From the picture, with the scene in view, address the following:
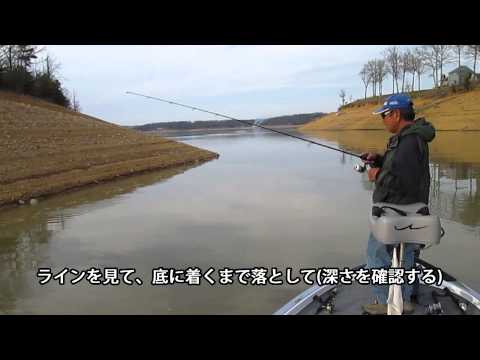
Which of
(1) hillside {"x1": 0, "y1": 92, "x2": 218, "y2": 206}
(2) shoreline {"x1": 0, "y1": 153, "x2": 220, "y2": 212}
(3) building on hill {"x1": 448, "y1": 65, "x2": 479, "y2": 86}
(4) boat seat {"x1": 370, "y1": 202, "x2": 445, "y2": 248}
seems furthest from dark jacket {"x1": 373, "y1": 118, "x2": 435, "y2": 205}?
(3) building on hill {"x1": 448, "y1": 65, "x2": 479, "y2": 86}

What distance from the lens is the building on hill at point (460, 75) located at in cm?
6124

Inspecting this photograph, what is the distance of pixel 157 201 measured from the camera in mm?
12586

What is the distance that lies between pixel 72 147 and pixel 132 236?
44.3ft

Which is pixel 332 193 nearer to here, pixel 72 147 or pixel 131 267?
pixel 131 267

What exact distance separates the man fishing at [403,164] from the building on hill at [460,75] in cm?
6454

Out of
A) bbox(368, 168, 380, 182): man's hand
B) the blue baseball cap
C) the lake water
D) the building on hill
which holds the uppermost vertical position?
the building on hill

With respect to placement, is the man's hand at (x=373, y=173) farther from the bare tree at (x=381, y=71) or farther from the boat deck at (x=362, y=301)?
the bare tree at (x=381, y=71)

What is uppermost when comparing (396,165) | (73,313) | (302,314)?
(396,165)

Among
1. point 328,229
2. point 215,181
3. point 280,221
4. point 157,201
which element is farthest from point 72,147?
point 328,229

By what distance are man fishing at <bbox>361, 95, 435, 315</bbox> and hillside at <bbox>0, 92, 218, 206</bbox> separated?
10939 millimetres

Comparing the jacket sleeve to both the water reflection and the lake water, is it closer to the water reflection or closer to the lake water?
the lake water

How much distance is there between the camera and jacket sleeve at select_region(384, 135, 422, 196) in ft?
10.3

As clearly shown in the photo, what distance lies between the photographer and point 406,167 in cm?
318

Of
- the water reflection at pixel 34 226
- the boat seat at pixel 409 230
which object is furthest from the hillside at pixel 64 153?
the boat seat at pixel 409 230
